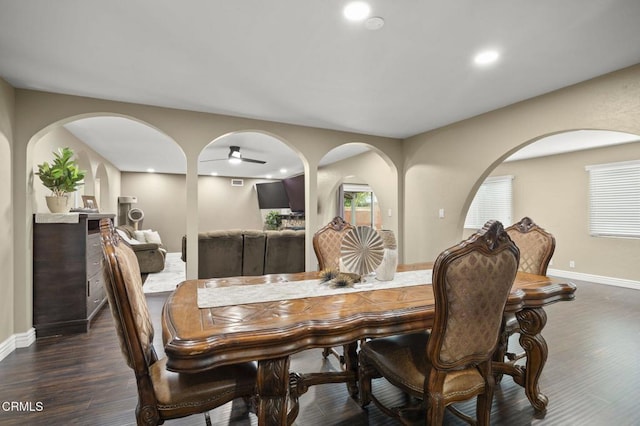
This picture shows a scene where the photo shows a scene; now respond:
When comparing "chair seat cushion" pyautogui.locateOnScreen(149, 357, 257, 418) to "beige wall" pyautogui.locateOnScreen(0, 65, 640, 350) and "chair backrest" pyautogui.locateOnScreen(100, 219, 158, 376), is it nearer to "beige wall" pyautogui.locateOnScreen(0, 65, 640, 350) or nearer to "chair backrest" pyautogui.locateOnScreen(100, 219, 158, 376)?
"chair backrest" pyautogui.locateOnScreen(100, 219, 158, 376)

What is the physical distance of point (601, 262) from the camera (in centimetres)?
546

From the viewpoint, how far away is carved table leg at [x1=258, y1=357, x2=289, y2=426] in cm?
123

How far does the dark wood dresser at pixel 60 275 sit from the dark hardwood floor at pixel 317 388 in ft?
0.59

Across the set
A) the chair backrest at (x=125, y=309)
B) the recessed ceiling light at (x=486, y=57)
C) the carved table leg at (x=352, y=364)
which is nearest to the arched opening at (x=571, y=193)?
the recessed ceiling light at (x=486, y=57)

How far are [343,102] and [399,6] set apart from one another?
1.59m

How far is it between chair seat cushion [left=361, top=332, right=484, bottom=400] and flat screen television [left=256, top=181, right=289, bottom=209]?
7657mm

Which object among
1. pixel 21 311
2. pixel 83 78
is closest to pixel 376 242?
pixel 83 78

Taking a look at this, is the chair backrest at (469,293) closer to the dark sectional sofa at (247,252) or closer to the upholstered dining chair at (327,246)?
the upholstered dining chair at (327,246)

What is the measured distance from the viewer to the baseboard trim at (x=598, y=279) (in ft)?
16.6

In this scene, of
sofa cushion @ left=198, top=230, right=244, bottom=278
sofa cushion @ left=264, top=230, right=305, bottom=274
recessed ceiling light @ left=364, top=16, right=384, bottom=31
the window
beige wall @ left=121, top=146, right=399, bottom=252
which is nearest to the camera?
recessed ceiling light @ left=364, top=16, right=384, bottom=31

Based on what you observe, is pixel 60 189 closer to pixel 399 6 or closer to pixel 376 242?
pixel 376 242

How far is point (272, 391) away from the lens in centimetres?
125

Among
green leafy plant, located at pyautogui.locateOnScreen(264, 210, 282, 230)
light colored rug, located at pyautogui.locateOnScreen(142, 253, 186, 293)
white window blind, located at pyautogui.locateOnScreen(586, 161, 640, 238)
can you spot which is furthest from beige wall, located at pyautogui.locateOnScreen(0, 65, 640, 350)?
green leafy plant, located at pyautogui.locateOnScreen(264, 210, 282, 230)

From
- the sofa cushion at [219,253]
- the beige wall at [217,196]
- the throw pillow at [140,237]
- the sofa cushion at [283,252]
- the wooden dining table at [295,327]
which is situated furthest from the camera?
the throw pillow at [140,237]
